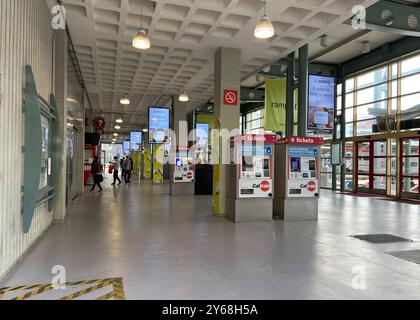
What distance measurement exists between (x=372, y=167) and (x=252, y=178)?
929cm

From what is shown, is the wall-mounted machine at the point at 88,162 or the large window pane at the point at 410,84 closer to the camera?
the large window pane at the point at 410,84

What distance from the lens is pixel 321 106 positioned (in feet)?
36.0

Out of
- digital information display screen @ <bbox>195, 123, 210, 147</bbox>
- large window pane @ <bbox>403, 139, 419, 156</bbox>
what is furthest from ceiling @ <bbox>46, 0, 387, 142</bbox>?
digital information display screen @ <bbox>195, 123, 210, 147</bbox>

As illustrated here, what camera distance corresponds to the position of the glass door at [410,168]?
39.8ft

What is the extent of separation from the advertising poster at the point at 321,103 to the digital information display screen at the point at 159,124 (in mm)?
5911

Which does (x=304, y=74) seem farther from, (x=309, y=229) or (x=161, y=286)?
(x=161, y=286)

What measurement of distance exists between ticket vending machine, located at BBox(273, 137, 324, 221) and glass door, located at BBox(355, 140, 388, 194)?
7505mm

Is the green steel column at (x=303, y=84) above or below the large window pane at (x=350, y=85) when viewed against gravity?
below

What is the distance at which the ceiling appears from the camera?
617 centimetres

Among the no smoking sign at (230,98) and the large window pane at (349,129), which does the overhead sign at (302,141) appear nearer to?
the no smoking sign at (230,98)

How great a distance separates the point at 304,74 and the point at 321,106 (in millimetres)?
1478

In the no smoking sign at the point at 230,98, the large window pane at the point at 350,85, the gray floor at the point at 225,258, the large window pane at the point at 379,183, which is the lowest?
the gray floor at the point at 225,258

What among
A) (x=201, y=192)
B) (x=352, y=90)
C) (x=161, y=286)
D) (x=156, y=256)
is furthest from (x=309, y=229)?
(x=352, y=90)

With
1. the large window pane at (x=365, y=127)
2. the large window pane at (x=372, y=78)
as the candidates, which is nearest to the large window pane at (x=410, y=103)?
the large window pane at (x=372, y=78)
